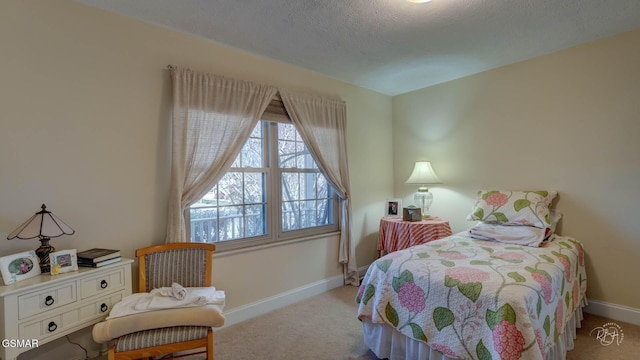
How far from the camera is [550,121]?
291cm

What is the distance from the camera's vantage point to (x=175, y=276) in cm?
214

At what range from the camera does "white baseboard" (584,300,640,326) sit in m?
2.51

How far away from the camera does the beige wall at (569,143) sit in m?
2.54

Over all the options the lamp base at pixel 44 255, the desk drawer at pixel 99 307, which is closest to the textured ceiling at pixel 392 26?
the lamp base at pixel 44 255

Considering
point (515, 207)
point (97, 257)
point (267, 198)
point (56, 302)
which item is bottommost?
point (56, 302)

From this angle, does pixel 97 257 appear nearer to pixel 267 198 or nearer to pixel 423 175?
pixel 267 198

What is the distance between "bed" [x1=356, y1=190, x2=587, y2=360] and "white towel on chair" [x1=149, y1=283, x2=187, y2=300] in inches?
46.7

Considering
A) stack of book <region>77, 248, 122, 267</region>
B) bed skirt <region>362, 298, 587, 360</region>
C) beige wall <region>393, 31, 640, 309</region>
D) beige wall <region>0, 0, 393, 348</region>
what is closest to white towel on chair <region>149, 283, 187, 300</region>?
stack of book <region>77, 248, 122, 267</region>

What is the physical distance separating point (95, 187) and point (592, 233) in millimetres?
4003

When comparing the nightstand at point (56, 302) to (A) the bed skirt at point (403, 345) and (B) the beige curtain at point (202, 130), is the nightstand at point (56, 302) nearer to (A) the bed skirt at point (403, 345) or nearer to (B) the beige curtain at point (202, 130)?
(B) the beige curtain at point (202, 130)

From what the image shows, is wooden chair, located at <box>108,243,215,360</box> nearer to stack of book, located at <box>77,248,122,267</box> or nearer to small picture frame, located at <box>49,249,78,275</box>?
stack of book, located at <box>77,248,122,267</box>

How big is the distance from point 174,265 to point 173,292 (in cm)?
28

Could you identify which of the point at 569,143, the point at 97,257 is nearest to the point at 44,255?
the point at 97,257

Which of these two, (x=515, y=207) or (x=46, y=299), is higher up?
(x=515, y=207)
